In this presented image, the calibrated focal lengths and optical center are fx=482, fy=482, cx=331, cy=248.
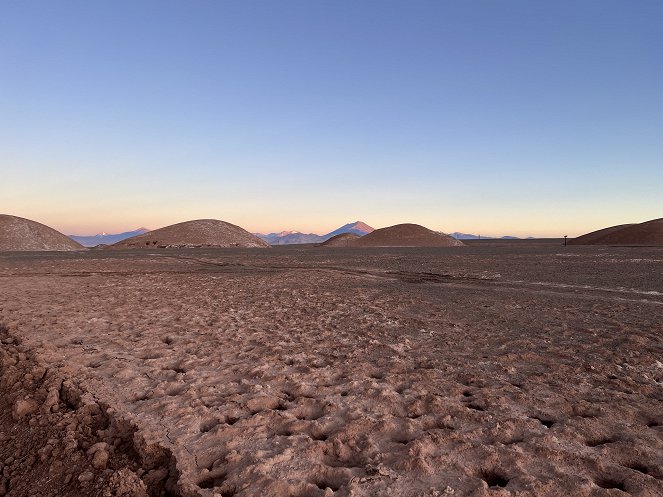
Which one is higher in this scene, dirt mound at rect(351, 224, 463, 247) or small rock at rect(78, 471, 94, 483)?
dirt mound at rect(351, 224, 463, 247)

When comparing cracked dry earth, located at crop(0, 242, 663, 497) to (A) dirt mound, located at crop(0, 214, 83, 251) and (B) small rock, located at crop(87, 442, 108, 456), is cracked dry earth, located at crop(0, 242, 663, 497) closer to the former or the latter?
(B) small rock, located at crop(87, 442, 108, 456)

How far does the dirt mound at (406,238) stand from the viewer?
118 metres

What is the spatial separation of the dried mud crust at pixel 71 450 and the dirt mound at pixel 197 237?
103098 millimetres

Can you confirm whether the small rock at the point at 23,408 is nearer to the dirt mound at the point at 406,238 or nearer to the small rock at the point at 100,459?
the small rock at the point at 100,459

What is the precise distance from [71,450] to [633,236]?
10695 centimetres

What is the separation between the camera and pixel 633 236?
3647 inches

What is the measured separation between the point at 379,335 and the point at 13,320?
25.9ft

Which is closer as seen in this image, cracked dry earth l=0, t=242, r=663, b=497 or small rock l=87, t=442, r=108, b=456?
cracked dry earth l=0, t=242, r=663, b=497

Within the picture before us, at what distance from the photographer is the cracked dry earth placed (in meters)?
3.86

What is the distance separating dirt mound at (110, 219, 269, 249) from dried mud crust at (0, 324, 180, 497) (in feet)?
338

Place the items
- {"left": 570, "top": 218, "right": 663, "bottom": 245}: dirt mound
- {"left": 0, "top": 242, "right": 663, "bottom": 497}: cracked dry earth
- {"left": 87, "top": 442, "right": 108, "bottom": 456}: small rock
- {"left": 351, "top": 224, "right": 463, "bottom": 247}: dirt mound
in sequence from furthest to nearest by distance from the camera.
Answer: {"left": 351, "top": 224, "right": 463, "bottom": 247}: dirt mound → {"left": 570, "top": 218, "right": 663, "bottom": 245}: dirt mound → {"left": 87, "top": 442, "right": 108, "bottom": 456}: small rock → {"left": 0, "top": 242, "right": 663, "bottom": 497}: cracked dry earth

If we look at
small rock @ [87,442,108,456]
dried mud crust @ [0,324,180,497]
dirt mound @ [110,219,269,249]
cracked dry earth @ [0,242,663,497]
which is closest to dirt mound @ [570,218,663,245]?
dirt mound @ [110,219,269,249]

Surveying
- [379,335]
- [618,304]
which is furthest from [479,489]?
[618,304]

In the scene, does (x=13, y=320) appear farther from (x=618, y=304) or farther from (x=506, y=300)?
(x=618, y=304)
